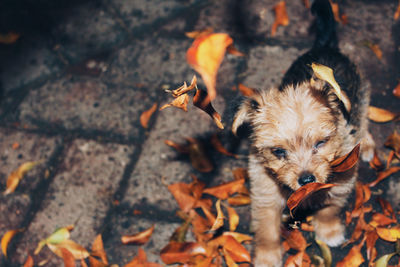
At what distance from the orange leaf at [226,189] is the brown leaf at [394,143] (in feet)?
4.82

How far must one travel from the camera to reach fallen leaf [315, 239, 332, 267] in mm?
3005

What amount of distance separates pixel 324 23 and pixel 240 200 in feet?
5.90

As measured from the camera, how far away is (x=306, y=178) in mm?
2553

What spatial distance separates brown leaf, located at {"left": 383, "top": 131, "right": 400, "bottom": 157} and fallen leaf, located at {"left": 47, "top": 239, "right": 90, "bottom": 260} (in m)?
3.05

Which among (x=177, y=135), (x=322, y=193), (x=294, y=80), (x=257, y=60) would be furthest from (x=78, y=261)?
(x=257, y=60)

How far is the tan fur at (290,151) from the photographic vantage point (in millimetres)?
2598

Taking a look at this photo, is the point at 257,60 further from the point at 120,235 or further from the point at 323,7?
the point at 120,235

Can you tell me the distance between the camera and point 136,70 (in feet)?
15.0

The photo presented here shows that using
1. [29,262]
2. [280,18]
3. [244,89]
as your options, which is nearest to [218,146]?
[244,89]

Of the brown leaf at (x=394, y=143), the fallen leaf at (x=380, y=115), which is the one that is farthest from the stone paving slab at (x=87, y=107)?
the brown leaf at (x=394, y=143)

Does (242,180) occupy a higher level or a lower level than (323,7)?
lower

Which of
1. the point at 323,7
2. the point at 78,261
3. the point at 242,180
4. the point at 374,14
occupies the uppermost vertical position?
the point at 323,7

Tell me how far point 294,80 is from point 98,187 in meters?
2.23

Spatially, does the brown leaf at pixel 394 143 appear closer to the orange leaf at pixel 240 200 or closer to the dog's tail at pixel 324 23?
the dog's tail at pixel 324 23
